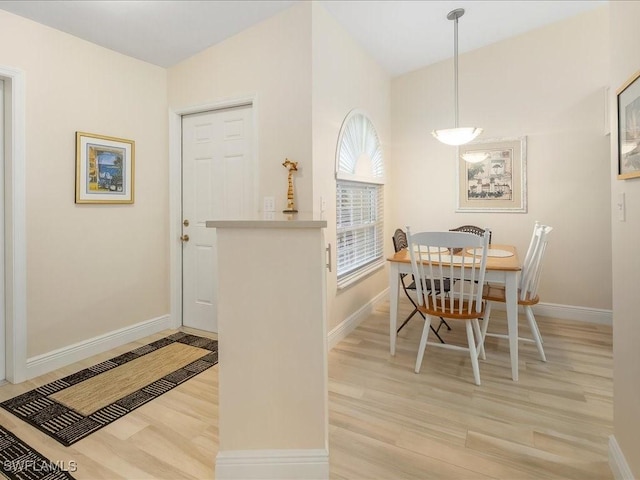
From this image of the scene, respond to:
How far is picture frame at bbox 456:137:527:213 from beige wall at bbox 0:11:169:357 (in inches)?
126

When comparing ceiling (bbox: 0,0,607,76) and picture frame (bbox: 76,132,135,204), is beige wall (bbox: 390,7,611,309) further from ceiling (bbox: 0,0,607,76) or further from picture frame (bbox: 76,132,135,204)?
picture frame (bbox: 76,132,135,204)

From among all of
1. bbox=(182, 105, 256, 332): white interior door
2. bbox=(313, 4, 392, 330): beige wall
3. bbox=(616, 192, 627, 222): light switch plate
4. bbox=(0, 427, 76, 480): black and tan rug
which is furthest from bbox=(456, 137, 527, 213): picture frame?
bbox=(0, 427, 76, 480): black and tan rug

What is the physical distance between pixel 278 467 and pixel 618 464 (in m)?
1.43

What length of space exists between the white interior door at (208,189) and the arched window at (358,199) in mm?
857

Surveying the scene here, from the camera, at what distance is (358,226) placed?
3795 millimetres

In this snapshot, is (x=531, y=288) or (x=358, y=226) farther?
(x=358, y=226)

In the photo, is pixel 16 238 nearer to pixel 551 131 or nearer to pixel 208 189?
pixel 208 189

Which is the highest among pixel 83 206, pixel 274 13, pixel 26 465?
pixel 274 13

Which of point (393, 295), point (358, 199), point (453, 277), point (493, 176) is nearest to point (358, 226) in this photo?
point (358, 199)

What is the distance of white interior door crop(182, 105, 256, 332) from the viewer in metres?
3.19

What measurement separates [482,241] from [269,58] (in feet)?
7.06

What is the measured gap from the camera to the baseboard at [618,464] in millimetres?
1441

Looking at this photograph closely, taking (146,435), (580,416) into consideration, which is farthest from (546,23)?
(146,435)

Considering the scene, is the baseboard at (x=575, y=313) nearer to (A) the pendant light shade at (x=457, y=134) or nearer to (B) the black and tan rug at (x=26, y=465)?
(A) the pendant light shade at (x=457, y=134)
